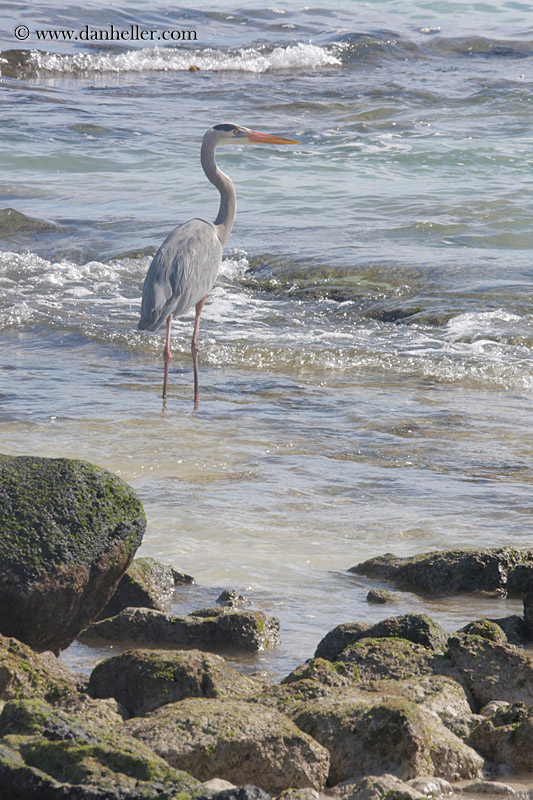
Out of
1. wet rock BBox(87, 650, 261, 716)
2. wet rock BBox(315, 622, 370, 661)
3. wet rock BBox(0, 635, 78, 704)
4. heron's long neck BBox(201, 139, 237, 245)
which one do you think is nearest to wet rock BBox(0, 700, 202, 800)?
wet rock BBox(0, 635, 78, 704)

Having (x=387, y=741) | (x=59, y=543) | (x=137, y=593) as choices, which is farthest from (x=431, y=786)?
(x=137, y=593)

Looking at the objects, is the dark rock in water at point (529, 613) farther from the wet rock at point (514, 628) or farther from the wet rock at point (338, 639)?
the wet rock at point (338, 639)

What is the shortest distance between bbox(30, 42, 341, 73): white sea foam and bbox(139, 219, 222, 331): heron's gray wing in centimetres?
2122

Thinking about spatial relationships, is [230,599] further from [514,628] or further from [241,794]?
[241,794]

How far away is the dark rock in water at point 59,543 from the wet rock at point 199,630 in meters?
0.26

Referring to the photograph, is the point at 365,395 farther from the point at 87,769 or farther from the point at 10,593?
the point at 87,769

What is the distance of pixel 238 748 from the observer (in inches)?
101

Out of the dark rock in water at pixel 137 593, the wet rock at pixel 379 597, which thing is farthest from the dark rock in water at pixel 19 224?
the wet rock at pixel 379 597

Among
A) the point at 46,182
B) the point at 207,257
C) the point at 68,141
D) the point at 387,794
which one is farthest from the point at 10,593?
the point at 68,141

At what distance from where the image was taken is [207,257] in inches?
329

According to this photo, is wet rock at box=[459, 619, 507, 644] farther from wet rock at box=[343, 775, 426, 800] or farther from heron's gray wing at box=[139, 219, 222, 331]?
heron's gray wing at box=[139, 219, 222, 331]

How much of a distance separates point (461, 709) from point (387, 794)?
80 centimetres

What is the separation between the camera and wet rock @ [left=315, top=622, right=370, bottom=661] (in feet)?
11.4

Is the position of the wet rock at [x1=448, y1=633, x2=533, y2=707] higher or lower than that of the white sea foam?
lower
